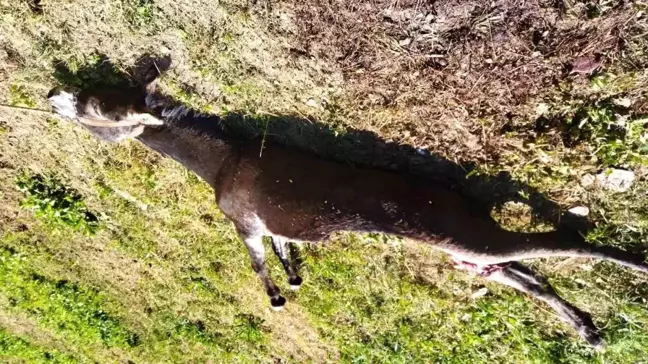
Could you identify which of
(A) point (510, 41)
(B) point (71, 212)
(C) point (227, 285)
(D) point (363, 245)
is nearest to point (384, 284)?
(D) point (363, 245)

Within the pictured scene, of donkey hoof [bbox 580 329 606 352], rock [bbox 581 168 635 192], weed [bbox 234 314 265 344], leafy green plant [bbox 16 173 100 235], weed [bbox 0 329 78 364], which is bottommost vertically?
weed [bbox 0 329 78 364]

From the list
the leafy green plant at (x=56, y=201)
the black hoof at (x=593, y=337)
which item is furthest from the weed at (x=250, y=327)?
the black hoof at (x=593, y=337)

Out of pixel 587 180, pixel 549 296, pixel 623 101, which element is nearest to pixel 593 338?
pixel 549 296

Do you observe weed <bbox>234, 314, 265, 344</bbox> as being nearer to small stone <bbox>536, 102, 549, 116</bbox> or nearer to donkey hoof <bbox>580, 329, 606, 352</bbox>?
donkey hoof <bbox>580, 329, 606, 352</bbox>

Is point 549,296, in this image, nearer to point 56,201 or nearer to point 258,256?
point 258,256

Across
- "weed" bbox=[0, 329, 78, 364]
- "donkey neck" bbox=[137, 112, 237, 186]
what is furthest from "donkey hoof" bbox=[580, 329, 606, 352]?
"weed" bbox=[0, 329, 78, 364]
